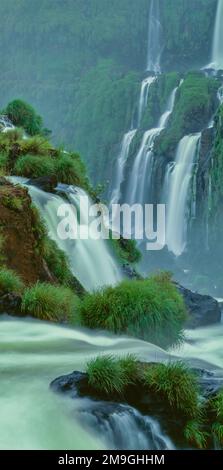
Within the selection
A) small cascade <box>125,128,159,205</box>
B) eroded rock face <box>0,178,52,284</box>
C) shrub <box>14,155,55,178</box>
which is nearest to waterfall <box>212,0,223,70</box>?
small cascade <box>125,128,159,205</box>

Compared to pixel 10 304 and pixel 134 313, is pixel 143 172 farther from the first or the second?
pixel 10 304

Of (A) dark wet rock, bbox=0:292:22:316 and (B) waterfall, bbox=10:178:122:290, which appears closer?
(A) dark wet rock, bbox=0:292:22:316

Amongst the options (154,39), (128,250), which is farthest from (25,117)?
(154,39)

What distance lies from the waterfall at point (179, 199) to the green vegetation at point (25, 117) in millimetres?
17944

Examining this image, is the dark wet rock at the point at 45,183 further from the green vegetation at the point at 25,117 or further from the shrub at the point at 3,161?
the green vegetation at the point at 25,117

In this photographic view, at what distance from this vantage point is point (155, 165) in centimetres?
3762

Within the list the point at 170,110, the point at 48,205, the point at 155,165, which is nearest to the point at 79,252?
the point at 48,205

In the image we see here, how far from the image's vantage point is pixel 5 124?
16156 millimetres

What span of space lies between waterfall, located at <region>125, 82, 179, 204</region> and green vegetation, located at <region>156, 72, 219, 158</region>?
39.8 inches

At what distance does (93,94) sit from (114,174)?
21759 millimetres

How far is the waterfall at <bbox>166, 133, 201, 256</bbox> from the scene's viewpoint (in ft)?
113

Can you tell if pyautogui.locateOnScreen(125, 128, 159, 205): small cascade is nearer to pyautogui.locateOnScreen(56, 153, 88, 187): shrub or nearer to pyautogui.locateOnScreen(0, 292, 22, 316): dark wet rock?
pyautogui.locateOnScreen(56, 153, 88, 187): shrub

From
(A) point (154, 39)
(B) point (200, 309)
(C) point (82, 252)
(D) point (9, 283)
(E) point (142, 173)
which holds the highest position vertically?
(A) point (154, 39)

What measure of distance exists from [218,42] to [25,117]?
52808 millimetres
